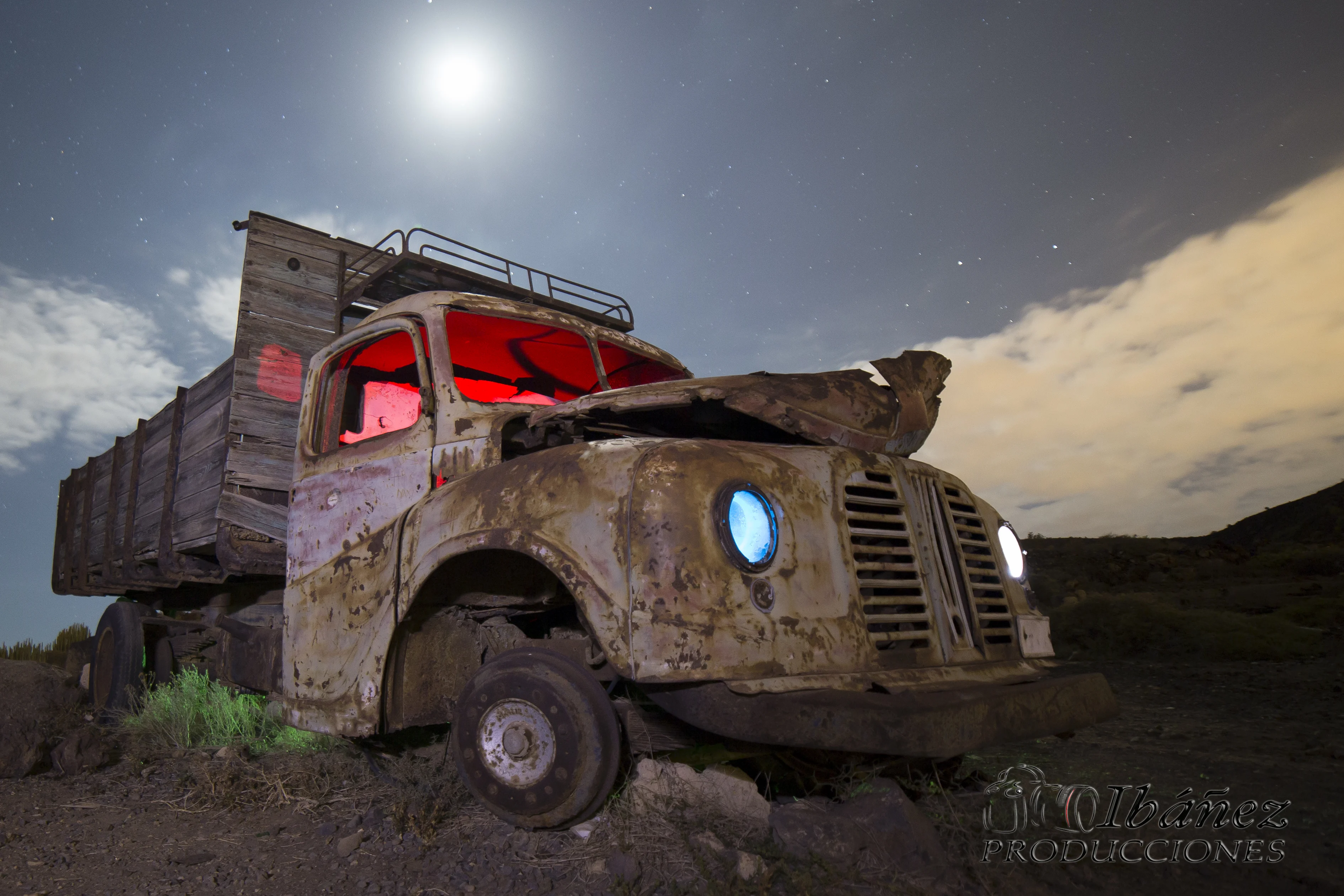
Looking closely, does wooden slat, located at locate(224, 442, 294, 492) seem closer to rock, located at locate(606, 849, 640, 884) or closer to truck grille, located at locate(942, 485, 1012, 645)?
rock, located at locate(606, 849, 640, 884)

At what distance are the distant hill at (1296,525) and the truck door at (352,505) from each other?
18378 mm

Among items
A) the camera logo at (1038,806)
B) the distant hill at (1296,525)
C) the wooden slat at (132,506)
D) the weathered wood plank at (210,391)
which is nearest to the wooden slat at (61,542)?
the wooden slat at (132,506)

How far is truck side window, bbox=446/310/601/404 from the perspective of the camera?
363 centimetres

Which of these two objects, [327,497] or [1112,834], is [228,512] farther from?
[1112,834]

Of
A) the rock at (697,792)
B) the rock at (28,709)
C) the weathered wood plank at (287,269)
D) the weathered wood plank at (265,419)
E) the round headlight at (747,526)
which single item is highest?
→ the weathered wood plank at (287,269)

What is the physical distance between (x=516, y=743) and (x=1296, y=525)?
24860 mm

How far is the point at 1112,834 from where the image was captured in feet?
8.45

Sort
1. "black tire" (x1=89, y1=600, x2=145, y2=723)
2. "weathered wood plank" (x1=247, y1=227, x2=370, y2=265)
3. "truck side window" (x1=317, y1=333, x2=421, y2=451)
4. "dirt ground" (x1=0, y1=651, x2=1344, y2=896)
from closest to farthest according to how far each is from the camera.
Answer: "dirt ground" (x1=0, y1=651, x2=1344, y2=896) < "truck side window" (x1=317, y1=333, x2=421, y2=451) < "black tire" (x1=89, y1=600, x2=145, y2=723) < "weathered wood plank" (x1=247, y1=227, x2=370, y2=265)

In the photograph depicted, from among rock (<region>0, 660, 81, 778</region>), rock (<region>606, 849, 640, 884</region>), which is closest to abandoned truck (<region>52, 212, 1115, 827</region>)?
rock (<region>606, 849, 640, 884</region>)

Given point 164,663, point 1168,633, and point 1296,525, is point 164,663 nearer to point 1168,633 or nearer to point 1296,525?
point 1168,633

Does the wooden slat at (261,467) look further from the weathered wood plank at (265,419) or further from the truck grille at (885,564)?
the truck grille at (885,564)

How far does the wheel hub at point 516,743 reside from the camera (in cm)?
235

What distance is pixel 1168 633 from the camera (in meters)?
7.86

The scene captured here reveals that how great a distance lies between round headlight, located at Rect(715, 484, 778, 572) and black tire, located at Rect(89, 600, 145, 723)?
220 inches
